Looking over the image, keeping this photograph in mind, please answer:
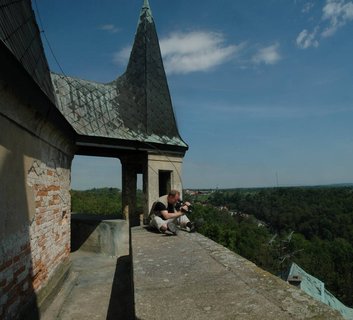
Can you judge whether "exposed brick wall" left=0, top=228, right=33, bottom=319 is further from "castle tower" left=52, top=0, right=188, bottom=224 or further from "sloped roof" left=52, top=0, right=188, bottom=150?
"sloped roof" left=52, top=0, right=188, bottom=150

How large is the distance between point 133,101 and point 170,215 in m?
4.58

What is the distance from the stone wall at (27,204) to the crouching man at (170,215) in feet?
6.78

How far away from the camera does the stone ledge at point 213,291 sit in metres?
2.65

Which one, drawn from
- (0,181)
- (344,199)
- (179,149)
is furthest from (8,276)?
(344,199)

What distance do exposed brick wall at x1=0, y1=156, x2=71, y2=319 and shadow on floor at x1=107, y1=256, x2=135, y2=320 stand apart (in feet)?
3.42

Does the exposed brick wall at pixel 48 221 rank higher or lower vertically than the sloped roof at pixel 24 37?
lower

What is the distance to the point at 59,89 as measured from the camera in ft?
31.3

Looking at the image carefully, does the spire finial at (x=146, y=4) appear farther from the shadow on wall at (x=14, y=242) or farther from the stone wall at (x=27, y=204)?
the shadow on wall at (x=14, y=242)

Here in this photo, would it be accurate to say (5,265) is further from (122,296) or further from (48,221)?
(122,296)

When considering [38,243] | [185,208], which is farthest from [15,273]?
[185,208]

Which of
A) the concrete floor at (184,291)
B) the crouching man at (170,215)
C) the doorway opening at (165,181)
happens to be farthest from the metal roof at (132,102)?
the concrete floor at (184,291)

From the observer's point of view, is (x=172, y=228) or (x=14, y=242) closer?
(x=14, y=242)

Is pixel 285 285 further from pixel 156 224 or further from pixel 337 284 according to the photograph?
pixel 337 284

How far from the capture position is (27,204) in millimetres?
4293
